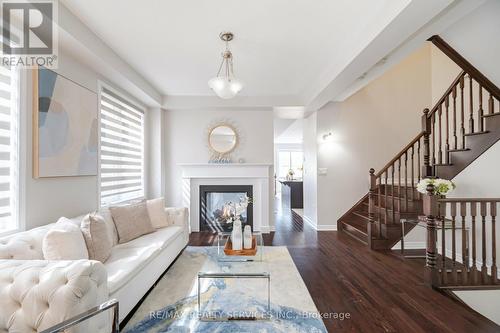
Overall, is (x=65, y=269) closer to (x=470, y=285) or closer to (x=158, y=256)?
(x=158, y=256)

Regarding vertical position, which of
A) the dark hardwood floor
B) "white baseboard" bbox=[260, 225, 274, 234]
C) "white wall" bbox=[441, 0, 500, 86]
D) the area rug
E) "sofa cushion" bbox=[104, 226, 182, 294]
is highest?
"white wall" bbox=[441, 0, 500, 86]

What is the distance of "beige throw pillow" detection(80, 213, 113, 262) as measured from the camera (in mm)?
2055

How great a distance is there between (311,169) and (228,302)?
147 inches

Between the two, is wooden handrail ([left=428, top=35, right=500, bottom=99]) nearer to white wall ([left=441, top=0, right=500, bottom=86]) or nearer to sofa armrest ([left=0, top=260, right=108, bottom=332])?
white wall ([left=441, top=0, right=500, bottom=86])

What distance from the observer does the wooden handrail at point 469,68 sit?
310cm

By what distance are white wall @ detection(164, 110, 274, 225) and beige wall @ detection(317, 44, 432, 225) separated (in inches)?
46.4

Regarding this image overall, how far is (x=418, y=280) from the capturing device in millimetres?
2818

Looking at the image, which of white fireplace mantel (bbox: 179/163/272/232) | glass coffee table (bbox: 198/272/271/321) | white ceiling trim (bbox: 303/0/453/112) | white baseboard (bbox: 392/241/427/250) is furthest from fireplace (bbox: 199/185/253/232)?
white baseboard (bbox: 392/241/427/250)

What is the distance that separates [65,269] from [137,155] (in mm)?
3242

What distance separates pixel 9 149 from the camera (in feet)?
6.47

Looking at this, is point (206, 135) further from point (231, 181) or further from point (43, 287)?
point (43, 287)

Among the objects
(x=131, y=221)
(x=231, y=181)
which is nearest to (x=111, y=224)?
(x=131, y=221)

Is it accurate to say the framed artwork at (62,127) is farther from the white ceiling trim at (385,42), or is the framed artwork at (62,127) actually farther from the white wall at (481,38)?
the white wall at (481,38)

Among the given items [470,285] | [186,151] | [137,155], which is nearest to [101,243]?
[137,155]
